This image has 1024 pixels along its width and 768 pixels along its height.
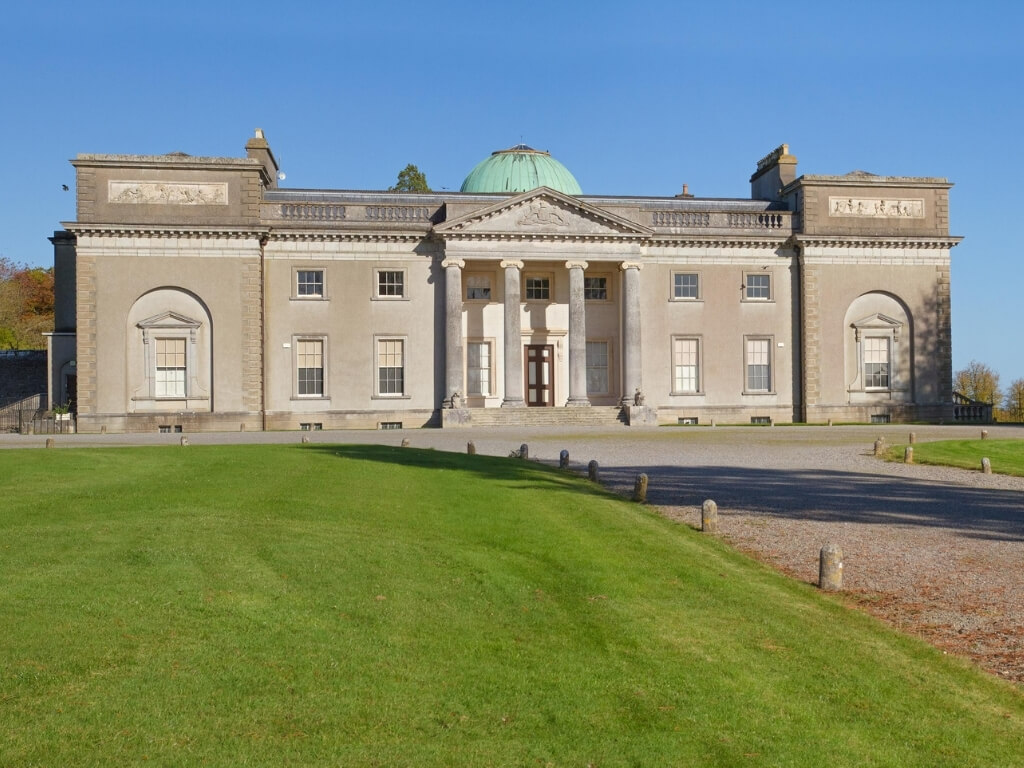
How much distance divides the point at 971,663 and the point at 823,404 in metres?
37.9

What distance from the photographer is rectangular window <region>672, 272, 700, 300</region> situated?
4484 centimetres

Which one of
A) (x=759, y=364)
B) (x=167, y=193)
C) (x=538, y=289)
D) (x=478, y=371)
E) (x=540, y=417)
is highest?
(x=167, y=193)

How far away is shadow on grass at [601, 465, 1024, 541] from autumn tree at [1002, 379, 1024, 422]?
4580cm

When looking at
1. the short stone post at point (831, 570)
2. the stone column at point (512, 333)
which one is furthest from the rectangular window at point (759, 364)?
the short stone post at point (831, 570)

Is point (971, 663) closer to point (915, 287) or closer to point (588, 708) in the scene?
point (588, 708)

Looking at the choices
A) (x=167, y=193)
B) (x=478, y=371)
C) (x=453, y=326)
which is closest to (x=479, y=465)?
(x=453, y=326)

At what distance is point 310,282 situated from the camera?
4244cm

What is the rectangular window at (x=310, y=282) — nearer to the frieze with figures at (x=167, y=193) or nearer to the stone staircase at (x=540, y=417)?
the frieze with figures at (x=167, y=193)

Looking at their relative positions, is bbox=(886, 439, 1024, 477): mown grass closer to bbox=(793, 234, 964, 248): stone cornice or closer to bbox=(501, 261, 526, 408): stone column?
bbox=(793, 234, 964, 248): stone cornice

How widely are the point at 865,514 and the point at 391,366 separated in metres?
29.3

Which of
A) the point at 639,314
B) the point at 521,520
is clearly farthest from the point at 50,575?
the point at 639,314

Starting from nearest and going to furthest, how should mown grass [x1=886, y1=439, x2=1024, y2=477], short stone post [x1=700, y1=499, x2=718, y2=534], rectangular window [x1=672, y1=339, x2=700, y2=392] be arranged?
1. short stone post [x1=700, y1=499, x2=718, y2=534]
2. mown grass [x1=886, y1=439, x2=1024, y2=477]
3. rectangular window [x1=672, y1=339, x2=700, y2=392]

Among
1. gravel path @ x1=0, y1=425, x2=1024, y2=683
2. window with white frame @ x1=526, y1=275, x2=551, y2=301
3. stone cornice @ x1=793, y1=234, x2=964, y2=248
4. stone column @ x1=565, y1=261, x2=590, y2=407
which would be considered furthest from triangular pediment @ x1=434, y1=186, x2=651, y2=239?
gravel path @ x1=0, y1=425, x2=1024, y2=683

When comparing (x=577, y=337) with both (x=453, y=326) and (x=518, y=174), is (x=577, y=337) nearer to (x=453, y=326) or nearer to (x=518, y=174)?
(x=453, y=326)
